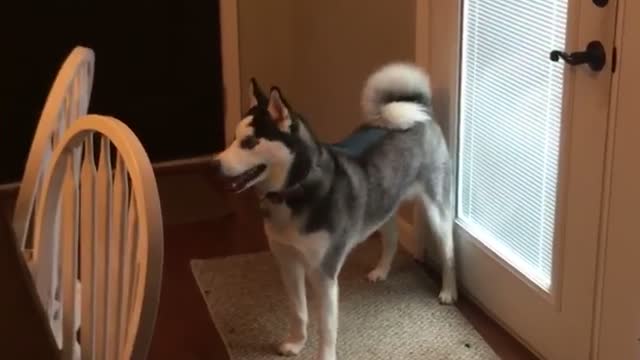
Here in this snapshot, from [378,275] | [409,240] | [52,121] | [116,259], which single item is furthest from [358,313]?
[116,259]

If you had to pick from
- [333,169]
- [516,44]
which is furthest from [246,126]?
[516,44]

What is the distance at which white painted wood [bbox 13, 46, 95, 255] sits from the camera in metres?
1.94

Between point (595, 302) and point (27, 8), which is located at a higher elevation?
point (27, 8)

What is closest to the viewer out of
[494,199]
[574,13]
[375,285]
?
[574,13]

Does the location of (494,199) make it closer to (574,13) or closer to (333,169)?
(333,169)

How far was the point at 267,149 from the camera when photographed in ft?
8.22

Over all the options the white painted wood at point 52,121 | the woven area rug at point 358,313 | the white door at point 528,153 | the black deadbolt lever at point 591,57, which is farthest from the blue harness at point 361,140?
the white painted wood at point 52,121

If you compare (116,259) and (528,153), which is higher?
(116,259)

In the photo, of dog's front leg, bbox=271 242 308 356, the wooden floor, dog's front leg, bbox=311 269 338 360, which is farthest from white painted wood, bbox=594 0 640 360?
dog's front leg, bbox=271 242 308 356

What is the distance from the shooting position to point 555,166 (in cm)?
254

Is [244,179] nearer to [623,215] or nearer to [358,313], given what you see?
[358,313]

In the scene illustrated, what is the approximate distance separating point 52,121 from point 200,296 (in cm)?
136

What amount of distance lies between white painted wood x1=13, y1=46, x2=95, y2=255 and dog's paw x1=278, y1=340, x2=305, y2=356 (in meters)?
1.05

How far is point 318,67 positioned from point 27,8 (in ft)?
3.58
